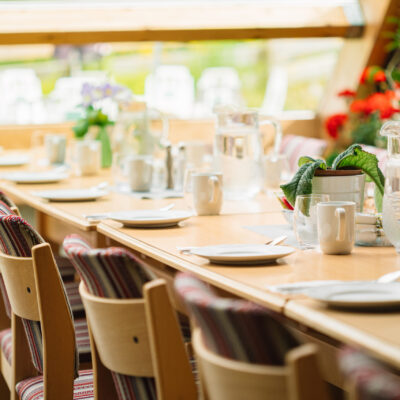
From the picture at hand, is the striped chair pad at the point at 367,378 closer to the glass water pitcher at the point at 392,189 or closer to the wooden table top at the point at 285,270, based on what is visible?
the wooden table top at the point at 285,270

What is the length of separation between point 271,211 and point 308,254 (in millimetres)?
697

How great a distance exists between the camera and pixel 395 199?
5.40 ft

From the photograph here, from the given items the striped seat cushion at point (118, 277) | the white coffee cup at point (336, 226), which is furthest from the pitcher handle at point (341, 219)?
the striped seat cushion at point (118, 277)

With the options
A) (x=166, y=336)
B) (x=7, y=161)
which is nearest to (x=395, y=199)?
(x=166, y=336)

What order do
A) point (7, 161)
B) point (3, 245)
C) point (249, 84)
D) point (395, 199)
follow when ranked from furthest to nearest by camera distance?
point (249, 84) < point (7, 161) < point (3, 245) < point (395, 199)

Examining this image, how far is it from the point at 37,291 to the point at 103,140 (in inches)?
81.9

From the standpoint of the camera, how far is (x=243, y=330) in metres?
1.00

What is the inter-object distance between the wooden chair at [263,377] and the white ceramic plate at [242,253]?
42 centimetres

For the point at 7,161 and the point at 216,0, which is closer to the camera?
the point at 7,161

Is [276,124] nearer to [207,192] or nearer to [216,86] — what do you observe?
[207,192]

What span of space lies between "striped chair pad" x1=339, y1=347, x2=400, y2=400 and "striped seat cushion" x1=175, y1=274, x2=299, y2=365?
0.16 metres

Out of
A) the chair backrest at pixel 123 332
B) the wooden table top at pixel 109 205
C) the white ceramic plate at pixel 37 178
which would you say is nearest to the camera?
the chair backrest at pixel 123 332

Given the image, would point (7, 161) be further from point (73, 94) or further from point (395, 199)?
point (395, 199)

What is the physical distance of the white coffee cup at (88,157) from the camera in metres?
3.44
